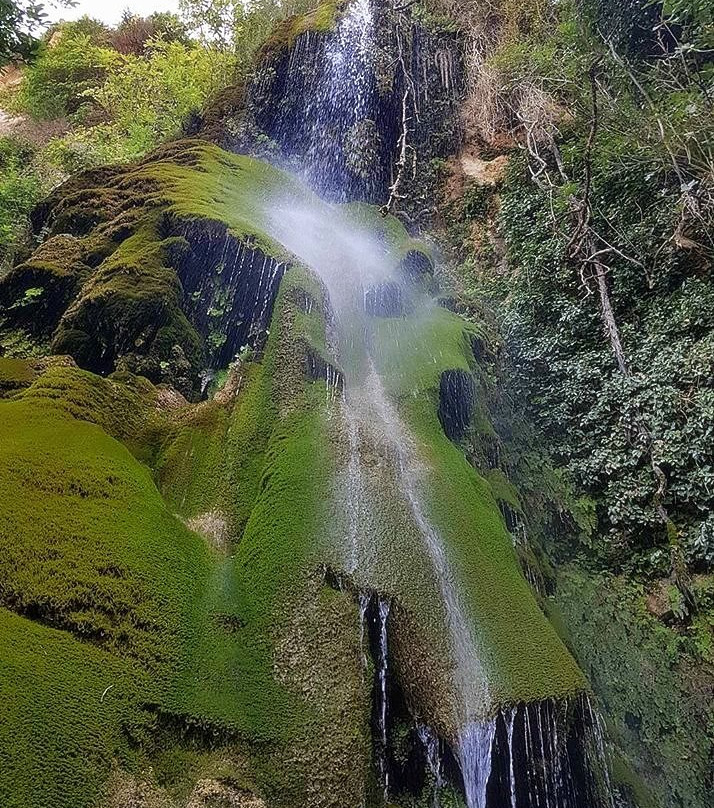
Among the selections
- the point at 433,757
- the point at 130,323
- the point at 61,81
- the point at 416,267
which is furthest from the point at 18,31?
the point at 61,81

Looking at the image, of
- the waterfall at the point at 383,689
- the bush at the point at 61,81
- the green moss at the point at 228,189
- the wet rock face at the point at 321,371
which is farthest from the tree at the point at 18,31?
the bush at the point at 61,81

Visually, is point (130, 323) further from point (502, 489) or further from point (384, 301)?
point (502, 489)

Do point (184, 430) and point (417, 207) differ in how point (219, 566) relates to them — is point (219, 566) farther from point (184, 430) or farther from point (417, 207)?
point (417, 207)

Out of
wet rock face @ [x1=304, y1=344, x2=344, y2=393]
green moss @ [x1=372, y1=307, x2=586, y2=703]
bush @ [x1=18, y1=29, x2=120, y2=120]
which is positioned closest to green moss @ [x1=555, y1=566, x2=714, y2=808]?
green moss @ [x1=372, y1=307, x2=586, y2=703]

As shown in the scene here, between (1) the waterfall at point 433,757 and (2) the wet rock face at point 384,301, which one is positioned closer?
(1) the waterfall at point 433,757

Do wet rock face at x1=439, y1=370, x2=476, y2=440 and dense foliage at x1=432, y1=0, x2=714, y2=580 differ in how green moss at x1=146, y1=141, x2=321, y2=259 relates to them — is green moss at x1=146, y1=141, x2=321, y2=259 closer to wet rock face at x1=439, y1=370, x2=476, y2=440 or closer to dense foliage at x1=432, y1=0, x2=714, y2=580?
wet rock face at x1=439, y1=370, x2=476, y2=440

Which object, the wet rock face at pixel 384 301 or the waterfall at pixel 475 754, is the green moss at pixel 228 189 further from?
the waterfall at pixel 475 754
